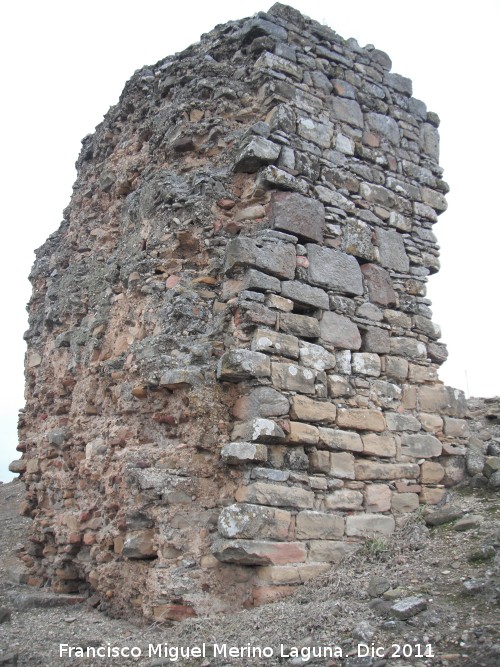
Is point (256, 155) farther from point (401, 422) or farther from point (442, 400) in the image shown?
point (442, 400)

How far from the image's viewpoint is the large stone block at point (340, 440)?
5.11 meters

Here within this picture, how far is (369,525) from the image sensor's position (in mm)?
5168

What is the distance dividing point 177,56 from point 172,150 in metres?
1.25

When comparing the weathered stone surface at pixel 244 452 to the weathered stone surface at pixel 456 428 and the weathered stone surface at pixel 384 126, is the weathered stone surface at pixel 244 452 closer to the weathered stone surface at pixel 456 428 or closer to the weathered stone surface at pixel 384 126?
the weathered stone surface at pixel 456 428

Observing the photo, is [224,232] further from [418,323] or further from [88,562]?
[88,562]

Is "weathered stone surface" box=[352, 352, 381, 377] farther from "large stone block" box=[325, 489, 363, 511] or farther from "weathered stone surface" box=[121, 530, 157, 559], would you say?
"weathered stone surface" box=[121, 530, 157, 559]

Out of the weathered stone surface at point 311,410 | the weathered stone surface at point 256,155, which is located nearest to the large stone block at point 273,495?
the weathered stone surface at point 311,410

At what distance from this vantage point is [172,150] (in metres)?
6.03

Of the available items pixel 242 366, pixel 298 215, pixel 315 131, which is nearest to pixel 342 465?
pixel 242 366

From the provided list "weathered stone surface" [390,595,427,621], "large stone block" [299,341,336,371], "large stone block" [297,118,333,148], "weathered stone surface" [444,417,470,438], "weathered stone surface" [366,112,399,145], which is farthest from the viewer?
"weathered stone surface" [366,112,399,145]

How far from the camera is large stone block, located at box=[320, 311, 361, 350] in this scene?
545 centimetres

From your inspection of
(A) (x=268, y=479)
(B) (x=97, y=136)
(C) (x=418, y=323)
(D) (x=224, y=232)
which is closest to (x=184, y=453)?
(A) (x=268, y=479)

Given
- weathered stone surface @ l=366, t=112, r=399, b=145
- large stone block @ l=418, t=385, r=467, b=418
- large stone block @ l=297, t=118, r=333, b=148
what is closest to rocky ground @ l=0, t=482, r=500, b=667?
large stone block @ l=418, t=385, r=467, b=418

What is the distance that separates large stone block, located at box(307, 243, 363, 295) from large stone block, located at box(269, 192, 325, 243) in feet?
0.41
